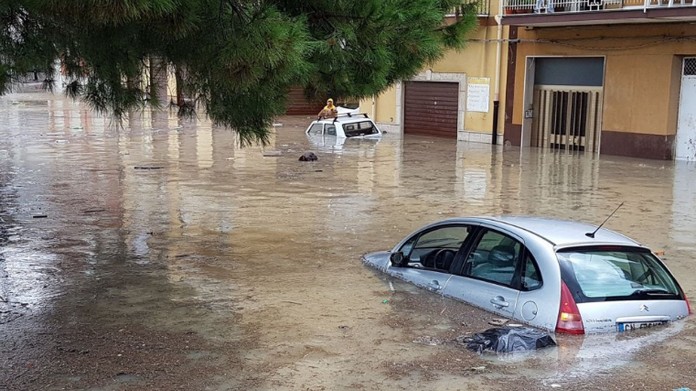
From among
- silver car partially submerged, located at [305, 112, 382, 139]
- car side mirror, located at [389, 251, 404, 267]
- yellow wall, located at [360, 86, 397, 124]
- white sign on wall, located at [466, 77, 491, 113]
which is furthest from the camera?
yellow wall, located at [360, 86, 397, 124]

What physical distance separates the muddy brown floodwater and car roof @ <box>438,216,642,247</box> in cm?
89

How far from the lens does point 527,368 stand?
649cm

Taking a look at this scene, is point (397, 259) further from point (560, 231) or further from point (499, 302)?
point (560, 231)

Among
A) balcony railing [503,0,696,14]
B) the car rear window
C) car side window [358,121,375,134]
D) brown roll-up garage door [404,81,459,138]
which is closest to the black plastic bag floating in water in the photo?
balcony railing [503,0,696,14]

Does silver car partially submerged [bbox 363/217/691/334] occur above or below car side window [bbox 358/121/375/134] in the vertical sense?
below

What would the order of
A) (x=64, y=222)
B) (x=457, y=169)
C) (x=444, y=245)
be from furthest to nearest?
(x=457, y=169) < (x=64, y=222) < (x=444, y=245)

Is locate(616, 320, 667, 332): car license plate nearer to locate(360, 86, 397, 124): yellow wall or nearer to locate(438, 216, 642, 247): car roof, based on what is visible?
locate(438, 216, 642, 247): car roof

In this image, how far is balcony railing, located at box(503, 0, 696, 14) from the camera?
69.8 ft

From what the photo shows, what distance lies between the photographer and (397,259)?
939cm

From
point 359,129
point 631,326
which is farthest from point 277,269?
point 359,129

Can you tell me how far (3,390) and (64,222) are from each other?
759cm

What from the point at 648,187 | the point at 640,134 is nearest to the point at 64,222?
the point at 648,187

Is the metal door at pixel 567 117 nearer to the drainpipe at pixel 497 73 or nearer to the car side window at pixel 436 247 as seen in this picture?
the drainpipe at pixel 497 73

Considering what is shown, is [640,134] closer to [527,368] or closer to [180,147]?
[180,147]
